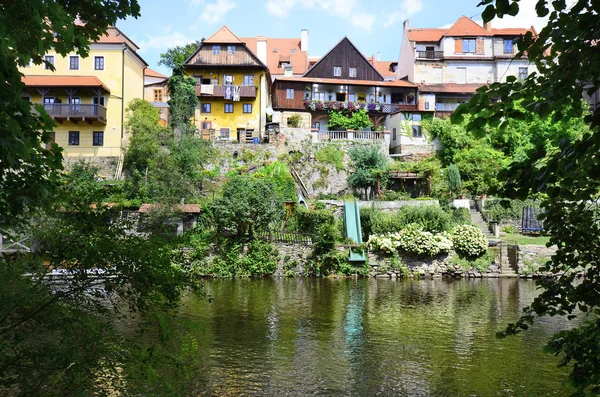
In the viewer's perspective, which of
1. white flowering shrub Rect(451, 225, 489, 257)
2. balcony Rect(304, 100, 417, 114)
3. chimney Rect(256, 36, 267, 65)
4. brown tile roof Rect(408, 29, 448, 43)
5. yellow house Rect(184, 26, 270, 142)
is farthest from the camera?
chimney Rect(256, 36, 267, 65)

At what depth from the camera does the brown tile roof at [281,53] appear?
53.3 meters

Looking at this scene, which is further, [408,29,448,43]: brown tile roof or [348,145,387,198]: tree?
[408,29,448,43]: brown tile roof

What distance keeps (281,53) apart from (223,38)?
1382 centimetres

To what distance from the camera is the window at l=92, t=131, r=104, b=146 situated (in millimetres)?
38500

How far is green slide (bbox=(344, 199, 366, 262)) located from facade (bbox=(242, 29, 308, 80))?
2065cm

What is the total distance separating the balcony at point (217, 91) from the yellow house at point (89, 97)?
5309 mm

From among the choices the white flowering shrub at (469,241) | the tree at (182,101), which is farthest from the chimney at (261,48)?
the white flowering shrub at (469,241)

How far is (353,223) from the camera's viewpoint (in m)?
31.3

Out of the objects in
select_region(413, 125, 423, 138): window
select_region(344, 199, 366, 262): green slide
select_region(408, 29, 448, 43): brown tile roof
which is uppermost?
select_region(408, 29, 448, 43): brown tile roof

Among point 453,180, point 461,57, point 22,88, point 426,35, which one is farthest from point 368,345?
point 426,35

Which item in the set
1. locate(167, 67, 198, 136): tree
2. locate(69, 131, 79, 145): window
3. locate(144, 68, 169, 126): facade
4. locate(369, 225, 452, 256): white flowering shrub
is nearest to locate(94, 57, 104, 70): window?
locate(69, 131, 79, 145): window

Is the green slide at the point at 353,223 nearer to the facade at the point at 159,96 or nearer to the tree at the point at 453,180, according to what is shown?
the tree at the point at 453,180

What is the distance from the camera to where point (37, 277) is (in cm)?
655

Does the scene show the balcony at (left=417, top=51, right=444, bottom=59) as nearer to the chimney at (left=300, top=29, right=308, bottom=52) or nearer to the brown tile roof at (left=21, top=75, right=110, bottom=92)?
the chimney at (left=300, top=29, right=308, bottom=52)
